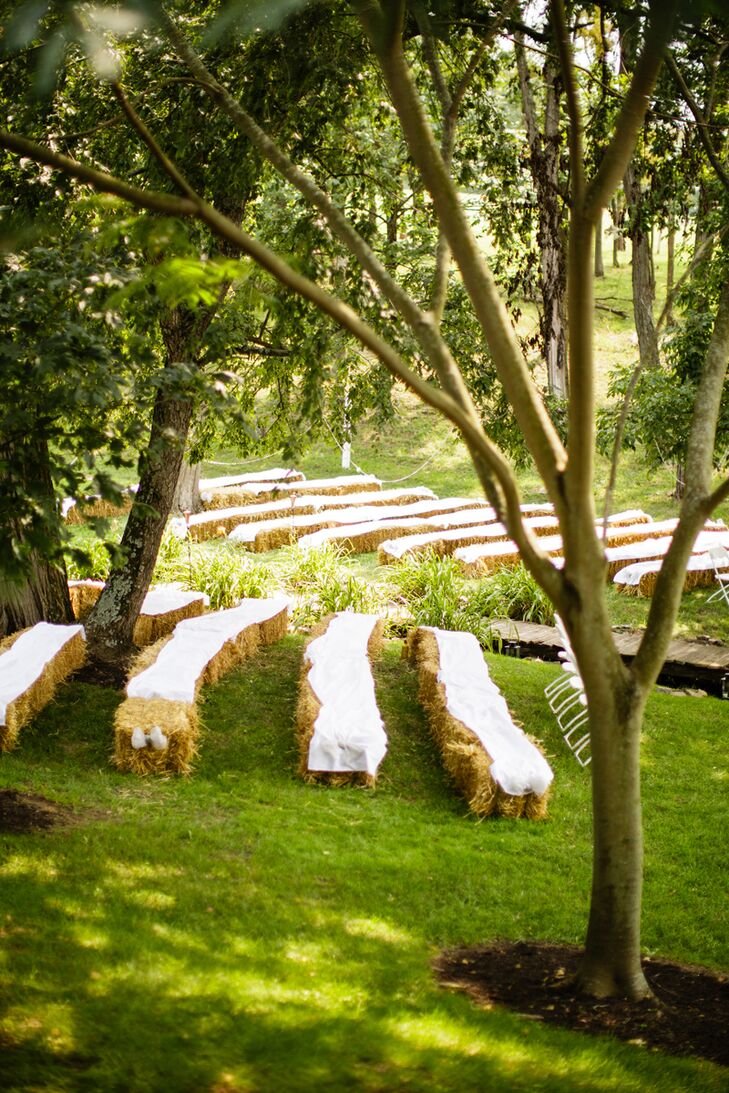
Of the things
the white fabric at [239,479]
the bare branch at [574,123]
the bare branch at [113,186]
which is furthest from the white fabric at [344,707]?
the white fabric at [239,479]

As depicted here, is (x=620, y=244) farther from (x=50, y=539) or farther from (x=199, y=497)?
(x=50, y=539)

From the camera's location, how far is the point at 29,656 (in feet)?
29.0

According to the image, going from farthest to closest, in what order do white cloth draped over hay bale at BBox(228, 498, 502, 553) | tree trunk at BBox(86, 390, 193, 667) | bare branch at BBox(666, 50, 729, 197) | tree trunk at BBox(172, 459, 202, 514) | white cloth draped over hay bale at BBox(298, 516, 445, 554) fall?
tree trunk at BBox(172, 459, 202, 514), white cloth draped over hay bale at BBox(228, 498, 502, 553), white cloth draped over hay bale at BBox(298, 516, 445, 554), tree trunk at BBox(86, 390, 193, 667), bare branch at BBox(666, 50, 729, 197)

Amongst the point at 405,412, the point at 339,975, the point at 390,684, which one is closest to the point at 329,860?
the point at 339,975

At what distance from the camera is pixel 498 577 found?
14.7m

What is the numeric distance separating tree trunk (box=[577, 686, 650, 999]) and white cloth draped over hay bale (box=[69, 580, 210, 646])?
22.4 feet

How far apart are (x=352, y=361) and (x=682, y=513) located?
196 inches

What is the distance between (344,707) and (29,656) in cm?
279

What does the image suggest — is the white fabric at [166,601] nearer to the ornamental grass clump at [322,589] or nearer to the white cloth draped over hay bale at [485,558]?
the ornamental grass clump at [322,589]

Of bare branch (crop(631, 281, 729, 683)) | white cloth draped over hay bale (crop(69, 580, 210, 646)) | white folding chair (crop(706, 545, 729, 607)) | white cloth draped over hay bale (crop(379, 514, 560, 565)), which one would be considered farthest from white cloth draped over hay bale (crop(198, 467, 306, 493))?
bare branch (crop(631, 281, 729, 683))

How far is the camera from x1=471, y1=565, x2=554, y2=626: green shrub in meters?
13.6

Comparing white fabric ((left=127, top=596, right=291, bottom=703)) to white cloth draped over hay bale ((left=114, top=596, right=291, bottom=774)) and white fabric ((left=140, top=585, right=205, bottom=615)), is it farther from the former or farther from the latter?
white fabric ((left=140, top=585, right=205, bottom=615))

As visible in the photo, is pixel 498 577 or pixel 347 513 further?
pixel 347 513

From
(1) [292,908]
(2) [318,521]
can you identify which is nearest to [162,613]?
(1) [292,908]
